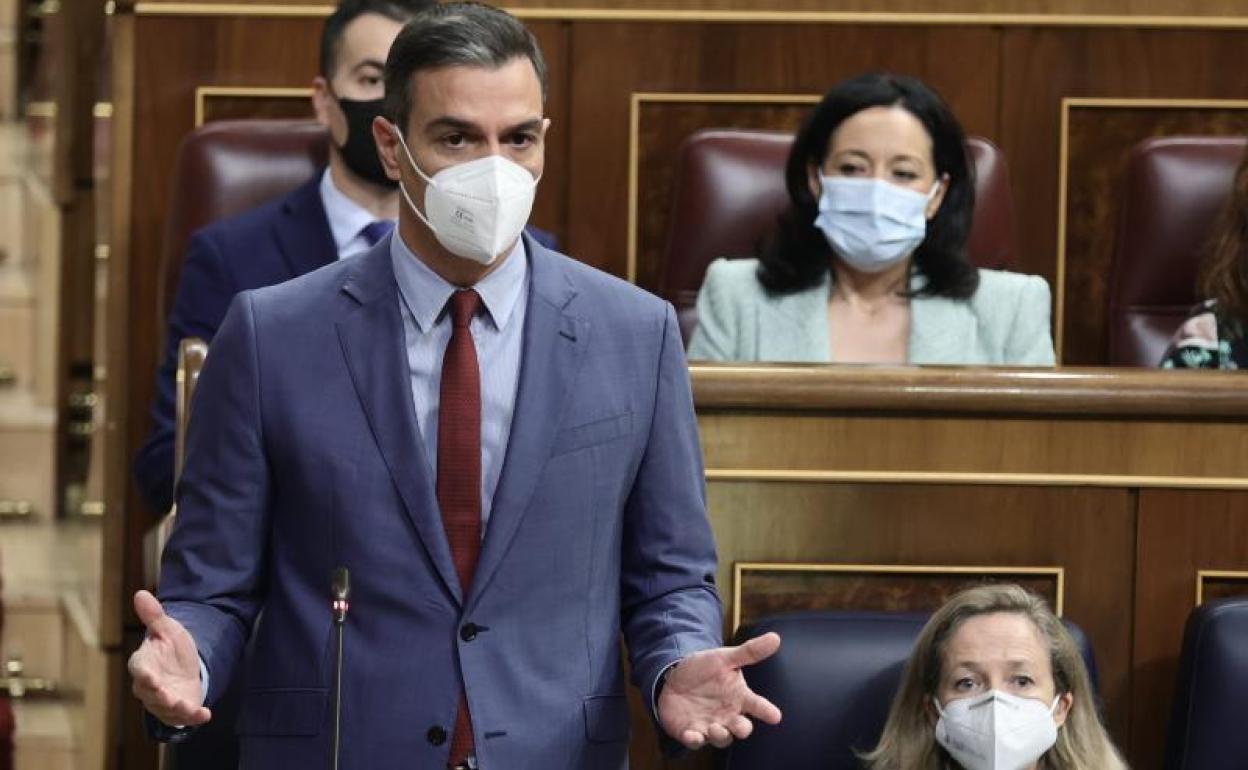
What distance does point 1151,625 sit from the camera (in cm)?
122

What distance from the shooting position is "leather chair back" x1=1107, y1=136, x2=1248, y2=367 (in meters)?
1.62

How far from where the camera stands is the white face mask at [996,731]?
1102mm

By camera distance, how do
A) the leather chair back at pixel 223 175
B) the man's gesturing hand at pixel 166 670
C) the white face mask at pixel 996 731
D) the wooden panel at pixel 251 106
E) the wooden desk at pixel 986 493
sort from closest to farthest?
1. the man's gesturing hand at pixel 166 670
2. the white face mask at pixel 996 731
3. the wooden desk at pixel 986 493
4. the leather chair back at pixel 223 175
5. the wooden panel at pixel 251 106

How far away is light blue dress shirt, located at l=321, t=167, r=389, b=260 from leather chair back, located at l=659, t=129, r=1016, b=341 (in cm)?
23

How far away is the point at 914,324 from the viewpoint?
1.47 meters

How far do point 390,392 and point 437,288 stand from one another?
5 centimetres

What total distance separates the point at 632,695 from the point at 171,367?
15.9 inches

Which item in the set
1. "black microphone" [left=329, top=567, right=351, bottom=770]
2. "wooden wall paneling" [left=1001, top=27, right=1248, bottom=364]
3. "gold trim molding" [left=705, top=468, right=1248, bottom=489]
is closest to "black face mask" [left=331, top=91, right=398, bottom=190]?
"gold trim molding" [left=705, top=468, right=1248, bottom=489]

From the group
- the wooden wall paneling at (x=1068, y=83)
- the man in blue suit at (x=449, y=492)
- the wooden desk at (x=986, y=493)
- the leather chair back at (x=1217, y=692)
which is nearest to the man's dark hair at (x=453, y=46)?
the man in blue suit at (x=449, y=492)

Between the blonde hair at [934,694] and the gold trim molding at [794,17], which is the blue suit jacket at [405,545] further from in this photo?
the gold trim molding at [794,17]

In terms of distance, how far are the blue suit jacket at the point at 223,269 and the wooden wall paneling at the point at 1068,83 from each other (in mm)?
431

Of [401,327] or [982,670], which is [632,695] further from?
[401,327]

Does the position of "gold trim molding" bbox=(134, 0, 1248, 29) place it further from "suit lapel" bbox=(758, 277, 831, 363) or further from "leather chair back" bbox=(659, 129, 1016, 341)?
"suit lapel" bbox=(758, 277, 831, 363)

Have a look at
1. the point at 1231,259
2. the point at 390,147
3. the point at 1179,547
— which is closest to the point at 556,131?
the point at 1231,259
